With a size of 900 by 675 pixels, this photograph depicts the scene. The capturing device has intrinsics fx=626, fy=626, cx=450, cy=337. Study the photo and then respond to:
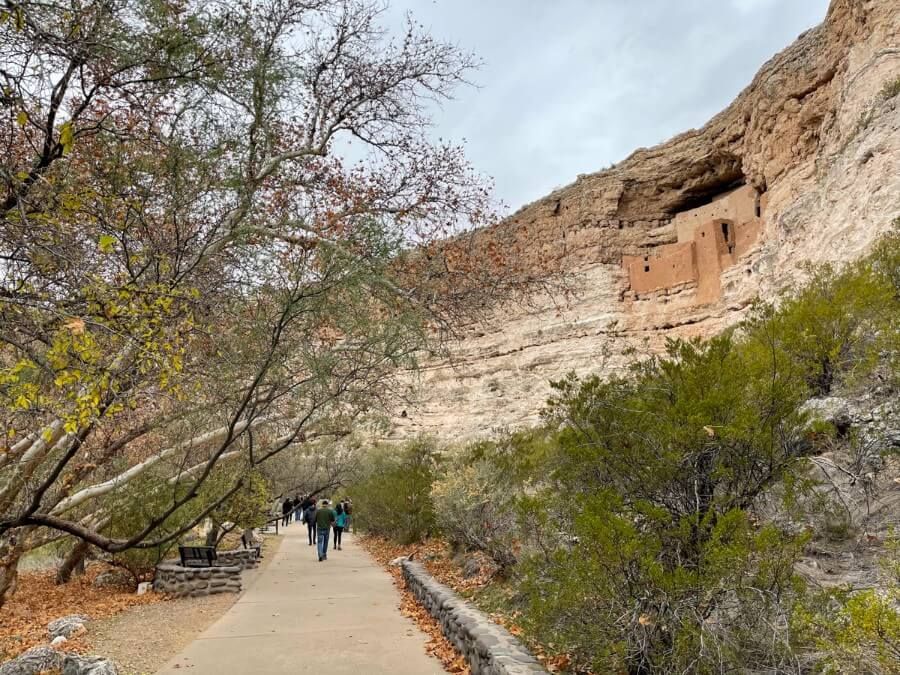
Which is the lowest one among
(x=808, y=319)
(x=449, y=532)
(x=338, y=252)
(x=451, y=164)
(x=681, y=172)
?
(x=449, y=532)

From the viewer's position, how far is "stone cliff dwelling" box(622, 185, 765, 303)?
25625 millimetres

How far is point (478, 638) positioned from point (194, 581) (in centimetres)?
595

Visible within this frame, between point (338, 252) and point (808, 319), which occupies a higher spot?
point (338, 252)

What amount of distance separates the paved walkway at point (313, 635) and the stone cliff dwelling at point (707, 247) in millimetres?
21381

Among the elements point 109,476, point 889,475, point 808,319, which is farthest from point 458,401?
point 889,475

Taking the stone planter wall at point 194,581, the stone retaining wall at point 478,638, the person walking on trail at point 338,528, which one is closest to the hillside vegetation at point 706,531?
the stone retaining wall at point 478,638

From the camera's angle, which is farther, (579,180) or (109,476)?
(579,180)

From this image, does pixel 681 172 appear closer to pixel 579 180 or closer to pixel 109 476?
pixel 579 180

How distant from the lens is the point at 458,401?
32.1m

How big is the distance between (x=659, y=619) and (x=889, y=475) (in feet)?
10.4

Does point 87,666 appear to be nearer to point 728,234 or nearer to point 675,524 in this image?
point 675,524

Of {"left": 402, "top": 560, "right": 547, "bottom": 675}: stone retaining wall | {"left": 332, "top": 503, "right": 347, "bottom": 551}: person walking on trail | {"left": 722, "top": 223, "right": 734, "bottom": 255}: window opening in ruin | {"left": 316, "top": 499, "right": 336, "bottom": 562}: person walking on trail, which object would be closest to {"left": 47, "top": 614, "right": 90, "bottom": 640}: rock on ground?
{"left": 402, "top": 560, "right": 547, "bottom": 675}: stone retaining wall

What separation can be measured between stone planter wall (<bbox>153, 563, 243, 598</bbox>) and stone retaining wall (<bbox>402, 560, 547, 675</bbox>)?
3526 millimetres

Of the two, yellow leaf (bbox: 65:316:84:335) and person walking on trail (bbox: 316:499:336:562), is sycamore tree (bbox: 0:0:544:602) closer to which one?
yellow leaf (bbox: 65:316:84:335)
